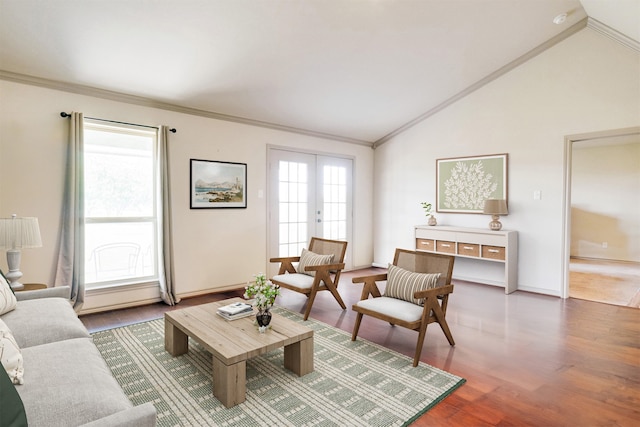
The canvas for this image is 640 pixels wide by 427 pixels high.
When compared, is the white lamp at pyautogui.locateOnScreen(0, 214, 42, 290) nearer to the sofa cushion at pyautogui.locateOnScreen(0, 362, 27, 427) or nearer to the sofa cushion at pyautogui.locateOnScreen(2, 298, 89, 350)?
the sofa cushion at pyautogui.locateOnScreen(2, 298, 89, 350)

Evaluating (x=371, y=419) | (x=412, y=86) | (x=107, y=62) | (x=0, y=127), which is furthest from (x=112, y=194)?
(x=412, y=86)

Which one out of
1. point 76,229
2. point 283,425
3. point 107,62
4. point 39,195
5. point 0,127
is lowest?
point 283,425

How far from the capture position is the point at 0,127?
3299 mm

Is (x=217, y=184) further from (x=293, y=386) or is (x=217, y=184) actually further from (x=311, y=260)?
(x=293, y=386)

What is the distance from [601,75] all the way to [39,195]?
6550 millimetres

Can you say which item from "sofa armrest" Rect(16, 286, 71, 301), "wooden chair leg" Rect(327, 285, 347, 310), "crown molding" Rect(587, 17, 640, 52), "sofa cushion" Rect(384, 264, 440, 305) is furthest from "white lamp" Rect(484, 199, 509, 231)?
"sofa armrest" Rect(16, 286, 71, 301)

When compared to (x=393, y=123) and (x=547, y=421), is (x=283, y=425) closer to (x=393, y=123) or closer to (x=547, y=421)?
(x=547, y=421)

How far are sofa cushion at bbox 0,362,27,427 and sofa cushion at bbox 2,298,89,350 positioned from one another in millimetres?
1119

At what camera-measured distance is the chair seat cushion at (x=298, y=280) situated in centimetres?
387

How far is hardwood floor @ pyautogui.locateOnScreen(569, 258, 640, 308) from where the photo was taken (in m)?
4.56

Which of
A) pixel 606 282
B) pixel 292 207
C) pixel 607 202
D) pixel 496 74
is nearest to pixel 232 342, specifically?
pixel 292 207

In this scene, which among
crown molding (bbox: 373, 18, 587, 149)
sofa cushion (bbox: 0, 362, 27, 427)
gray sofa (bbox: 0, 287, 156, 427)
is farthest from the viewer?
crown molding (bbox: 373, 18, 587, 149)

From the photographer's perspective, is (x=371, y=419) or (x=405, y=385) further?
(x=405, y=385)

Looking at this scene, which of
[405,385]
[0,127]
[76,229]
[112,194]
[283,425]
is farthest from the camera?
[112,194]
